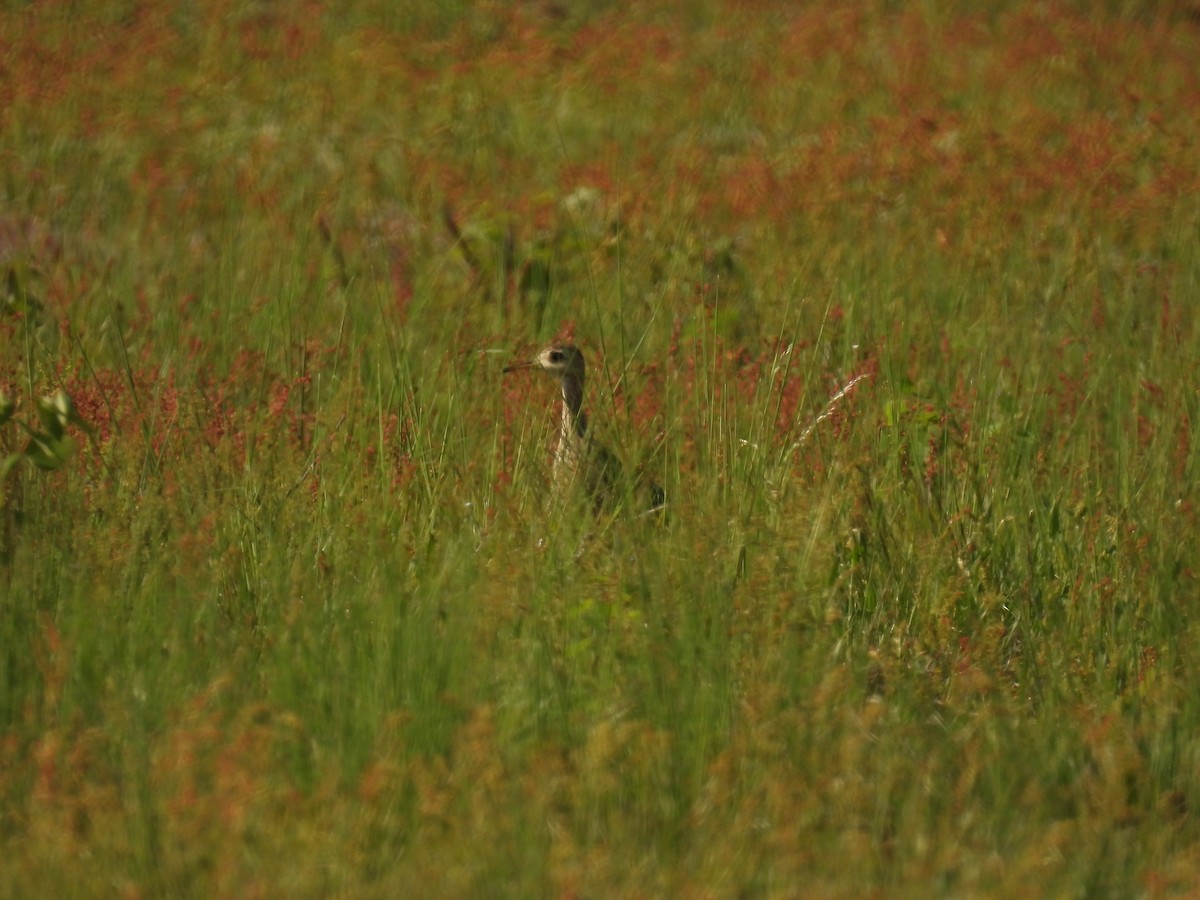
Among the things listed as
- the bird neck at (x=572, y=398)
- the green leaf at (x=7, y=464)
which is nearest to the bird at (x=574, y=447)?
the bird neck at (x=572, y=398)

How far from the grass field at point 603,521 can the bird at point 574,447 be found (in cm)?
8

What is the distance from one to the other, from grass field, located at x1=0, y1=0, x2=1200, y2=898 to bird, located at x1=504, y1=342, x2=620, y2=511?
0.28 ft

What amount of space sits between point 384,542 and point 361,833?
1.03m

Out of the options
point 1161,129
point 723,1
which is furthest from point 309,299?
point 723,1

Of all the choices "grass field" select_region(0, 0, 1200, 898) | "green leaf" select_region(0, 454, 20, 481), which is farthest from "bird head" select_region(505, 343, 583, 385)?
"green leaf" select_region(0, 454, 20, 481)

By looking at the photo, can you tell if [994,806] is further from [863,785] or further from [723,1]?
[723,1]

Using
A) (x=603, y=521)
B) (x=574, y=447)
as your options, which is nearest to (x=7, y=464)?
(x=603, y=521)

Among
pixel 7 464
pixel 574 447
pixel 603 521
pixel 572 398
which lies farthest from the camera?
pixel 572 398

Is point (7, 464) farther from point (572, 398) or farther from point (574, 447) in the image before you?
point (572, 398)

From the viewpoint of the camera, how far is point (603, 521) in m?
4.41

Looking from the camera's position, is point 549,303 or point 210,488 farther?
point 549,303

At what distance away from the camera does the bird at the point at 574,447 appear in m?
4.57

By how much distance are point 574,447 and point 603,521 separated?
22.6 inches

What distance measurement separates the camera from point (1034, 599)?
429cm
